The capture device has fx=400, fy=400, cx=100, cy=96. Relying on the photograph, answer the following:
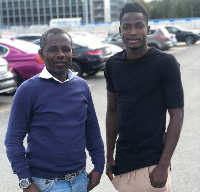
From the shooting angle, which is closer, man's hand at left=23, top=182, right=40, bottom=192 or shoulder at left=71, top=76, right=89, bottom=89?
man's hand at left=23, top=182, right=40, bottom=192

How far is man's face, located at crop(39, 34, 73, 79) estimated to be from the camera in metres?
2.37

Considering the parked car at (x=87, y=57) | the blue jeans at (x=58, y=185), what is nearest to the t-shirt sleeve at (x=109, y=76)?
the blue jeans at (x=58, y=185)

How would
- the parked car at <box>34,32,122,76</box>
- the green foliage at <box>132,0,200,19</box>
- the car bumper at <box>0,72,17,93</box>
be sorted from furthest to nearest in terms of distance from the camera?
the green foliage at <box>132,0,200,19</box> → the parked car at <box>34,32,122,76</box> → the car bumper at <box>0,72,17,93</box>

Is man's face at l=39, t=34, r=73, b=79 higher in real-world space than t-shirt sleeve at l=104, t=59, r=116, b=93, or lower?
higher

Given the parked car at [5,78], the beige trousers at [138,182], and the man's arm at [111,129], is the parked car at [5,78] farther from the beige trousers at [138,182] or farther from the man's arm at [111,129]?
the beige trousers at [138,182]

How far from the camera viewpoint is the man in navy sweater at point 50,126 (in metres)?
2.26

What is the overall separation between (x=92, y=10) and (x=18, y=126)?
83.3 m

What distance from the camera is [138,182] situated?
2.51 meters

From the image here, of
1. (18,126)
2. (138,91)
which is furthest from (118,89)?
(18,126)

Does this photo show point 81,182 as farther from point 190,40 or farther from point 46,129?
point 190,40

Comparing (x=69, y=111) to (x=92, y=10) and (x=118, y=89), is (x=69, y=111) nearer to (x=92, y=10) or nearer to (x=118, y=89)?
(x=118, y=89)

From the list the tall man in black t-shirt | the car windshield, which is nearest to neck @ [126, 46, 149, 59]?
the tall man in black t-shirt

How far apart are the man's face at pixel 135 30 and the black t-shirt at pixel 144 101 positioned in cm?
8

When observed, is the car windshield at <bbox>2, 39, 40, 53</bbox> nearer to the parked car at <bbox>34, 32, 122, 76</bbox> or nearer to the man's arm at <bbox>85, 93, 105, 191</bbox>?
the parked car at <bbox>34, 32, 122, 76</bbox>
